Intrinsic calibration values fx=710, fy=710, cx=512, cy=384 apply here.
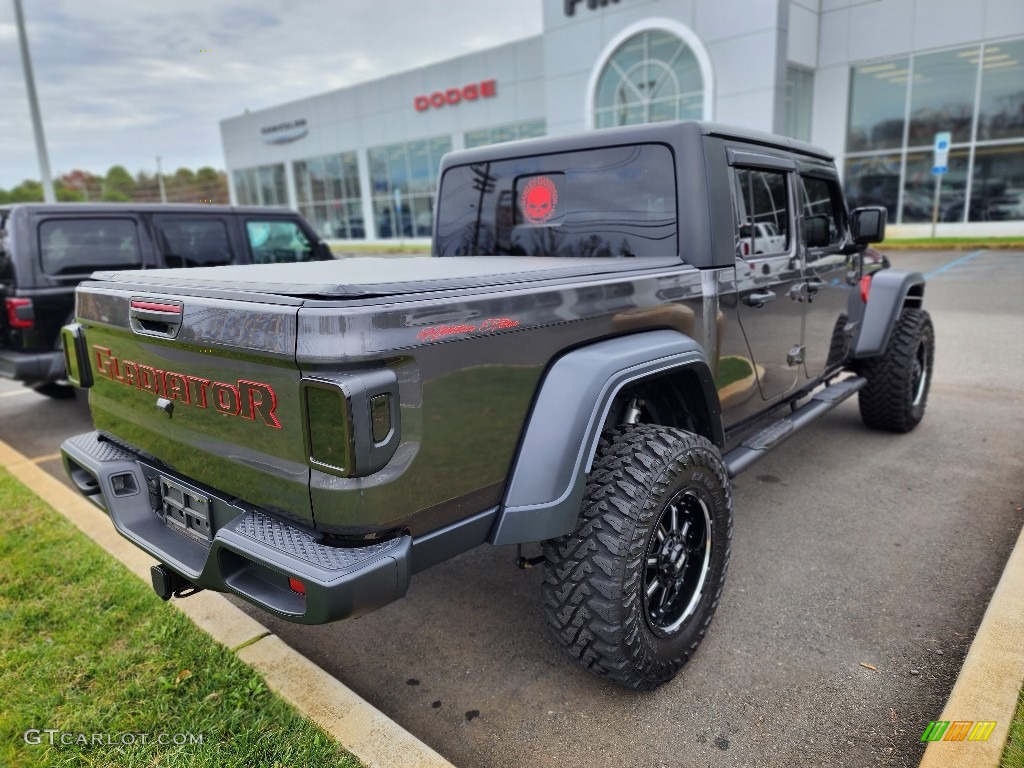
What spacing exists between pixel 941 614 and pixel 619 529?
165cm

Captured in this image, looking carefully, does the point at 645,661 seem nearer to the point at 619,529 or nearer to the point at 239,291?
the point at 619,529

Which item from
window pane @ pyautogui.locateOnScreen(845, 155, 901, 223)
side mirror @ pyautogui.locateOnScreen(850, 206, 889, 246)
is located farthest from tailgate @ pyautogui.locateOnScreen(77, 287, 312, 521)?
window pane @ pyautogui.locateOnScreen(845, 155, 901, 223)

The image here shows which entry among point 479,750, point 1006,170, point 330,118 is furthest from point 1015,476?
point 330,118

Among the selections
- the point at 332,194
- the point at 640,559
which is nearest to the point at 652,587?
the point at 640,559

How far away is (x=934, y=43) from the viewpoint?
18.8m

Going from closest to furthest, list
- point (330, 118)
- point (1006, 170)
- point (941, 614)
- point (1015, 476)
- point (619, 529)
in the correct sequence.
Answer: point (619, 529) → point (941, 614) → point (1015, 476) → point (1006, 170) → point (330, 118)

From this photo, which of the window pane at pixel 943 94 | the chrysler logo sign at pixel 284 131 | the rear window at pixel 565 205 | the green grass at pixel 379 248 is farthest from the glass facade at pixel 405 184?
the rear window at pixel 565 205

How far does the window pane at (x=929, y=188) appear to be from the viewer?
1931 centimetres

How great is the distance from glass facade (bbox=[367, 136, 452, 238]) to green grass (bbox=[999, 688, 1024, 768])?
29.3 m

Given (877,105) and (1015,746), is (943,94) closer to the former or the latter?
(877,105)

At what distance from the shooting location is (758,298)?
3.36 m

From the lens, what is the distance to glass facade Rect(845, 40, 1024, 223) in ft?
60.3

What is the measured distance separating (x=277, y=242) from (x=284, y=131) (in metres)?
31.8

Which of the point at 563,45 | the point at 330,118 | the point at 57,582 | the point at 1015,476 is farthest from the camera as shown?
the point at 330,118
